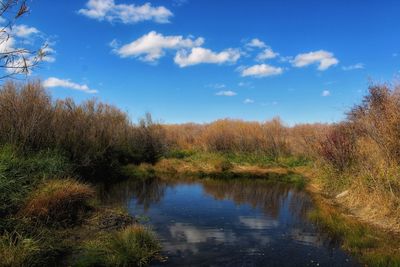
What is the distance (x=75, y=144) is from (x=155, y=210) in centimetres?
818

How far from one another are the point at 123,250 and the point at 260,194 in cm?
1241

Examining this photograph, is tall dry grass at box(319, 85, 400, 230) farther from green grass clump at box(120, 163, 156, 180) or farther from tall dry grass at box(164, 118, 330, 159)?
green grass clump at box(120, 163, 156, 180)

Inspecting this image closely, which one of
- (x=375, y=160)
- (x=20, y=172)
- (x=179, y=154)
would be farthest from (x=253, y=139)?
(x=20, y=172)

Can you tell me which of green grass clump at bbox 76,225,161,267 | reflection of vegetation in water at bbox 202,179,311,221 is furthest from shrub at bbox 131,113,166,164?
green grass clump at bbox 76,225,161,267

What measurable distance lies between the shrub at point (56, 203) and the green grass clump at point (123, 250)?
1.92m

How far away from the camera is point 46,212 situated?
11008 mm

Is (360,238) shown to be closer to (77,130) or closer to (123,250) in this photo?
(123,250)

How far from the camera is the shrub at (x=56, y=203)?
10867 mm

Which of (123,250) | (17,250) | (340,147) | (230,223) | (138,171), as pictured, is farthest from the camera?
(138,171)

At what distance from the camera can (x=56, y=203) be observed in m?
11.5

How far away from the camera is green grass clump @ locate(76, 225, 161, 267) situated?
8852 mm

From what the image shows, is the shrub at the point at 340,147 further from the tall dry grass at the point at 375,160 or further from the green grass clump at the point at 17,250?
the green grass clump at the point at 17,250

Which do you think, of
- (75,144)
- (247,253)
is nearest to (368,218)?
(247,253)

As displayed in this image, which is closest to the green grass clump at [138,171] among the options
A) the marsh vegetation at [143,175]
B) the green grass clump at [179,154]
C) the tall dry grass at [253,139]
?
the marsh vegetation at [143,175]
